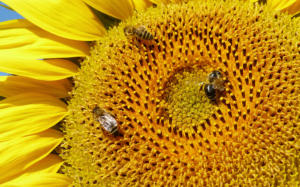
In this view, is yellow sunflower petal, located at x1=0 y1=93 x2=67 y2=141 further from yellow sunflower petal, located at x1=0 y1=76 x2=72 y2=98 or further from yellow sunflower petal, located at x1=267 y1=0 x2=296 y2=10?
yellow sunflower petal, located at x1=267 y1=0 x2=296 y2=10

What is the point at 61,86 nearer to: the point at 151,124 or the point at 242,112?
the point at 151,124

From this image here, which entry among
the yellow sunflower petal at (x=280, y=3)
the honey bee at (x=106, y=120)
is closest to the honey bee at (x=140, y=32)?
the honey bee at (x=106, y=120)

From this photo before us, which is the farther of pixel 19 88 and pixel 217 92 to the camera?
pixel 19 88

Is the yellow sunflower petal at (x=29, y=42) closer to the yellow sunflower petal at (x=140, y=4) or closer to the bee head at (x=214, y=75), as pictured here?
the yellow sunflower petal at (x=140, y=4)

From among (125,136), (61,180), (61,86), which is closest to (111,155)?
(125,136)

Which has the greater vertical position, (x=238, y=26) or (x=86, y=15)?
(x=86, y=15)

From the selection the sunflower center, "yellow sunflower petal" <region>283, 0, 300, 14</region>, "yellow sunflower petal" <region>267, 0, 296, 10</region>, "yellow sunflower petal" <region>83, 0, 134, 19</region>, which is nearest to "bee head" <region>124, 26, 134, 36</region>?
"yellow sunflower petal" <region>83, 0, 134, 19</region>

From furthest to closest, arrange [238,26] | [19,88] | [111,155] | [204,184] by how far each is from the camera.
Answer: [19,88] < [238,26] < [111,155] < [204,184]

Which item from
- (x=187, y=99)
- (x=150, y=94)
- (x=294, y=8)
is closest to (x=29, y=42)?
(x=150, y=94)

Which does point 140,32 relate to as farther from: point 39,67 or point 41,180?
point 41,180
